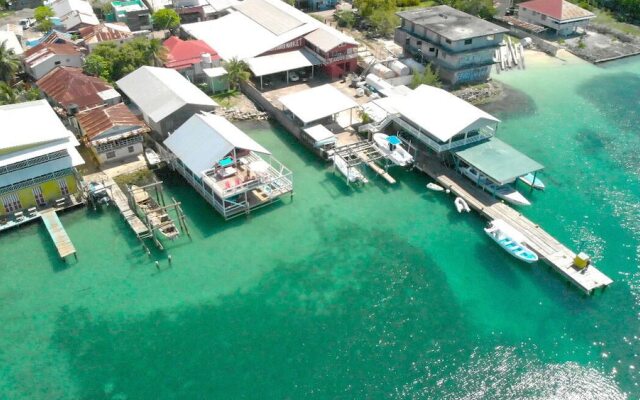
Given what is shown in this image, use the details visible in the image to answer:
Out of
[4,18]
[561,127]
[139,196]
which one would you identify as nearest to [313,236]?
[139,196]

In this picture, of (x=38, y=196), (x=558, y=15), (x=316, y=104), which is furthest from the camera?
(x=558, y=15)

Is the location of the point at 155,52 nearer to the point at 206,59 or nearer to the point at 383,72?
the point at 206,59

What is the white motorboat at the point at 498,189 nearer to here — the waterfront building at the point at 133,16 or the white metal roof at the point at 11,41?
the waterfront building at the point at 133,16

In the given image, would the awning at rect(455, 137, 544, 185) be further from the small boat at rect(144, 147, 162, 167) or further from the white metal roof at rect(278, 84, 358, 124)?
the small boat at rect(144, 147, 162, 167)

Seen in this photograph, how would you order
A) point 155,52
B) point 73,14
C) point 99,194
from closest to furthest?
point 99,194 < point 155,52 < point 73,14

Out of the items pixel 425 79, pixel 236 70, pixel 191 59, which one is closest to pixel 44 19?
pixel 191 59

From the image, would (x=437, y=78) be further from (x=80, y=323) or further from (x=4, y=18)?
(x=4, y=18)
